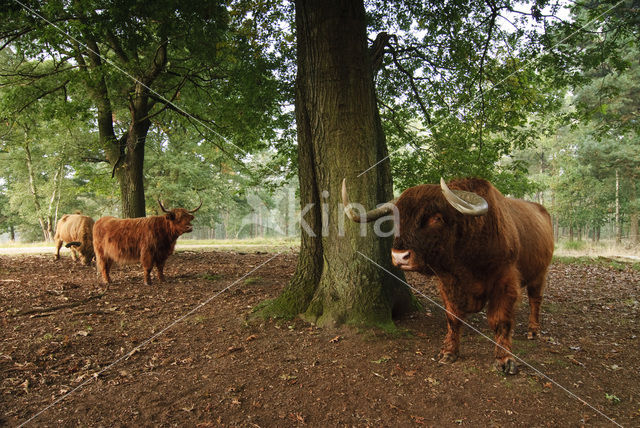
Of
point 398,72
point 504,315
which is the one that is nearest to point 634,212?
point 398,72

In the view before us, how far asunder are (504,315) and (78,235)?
36.3ft

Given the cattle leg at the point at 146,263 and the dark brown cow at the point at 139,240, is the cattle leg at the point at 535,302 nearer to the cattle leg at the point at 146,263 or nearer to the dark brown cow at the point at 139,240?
the dark brown cow at the point at 139,240

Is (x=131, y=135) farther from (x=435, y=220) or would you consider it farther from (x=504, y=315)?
(x=504, y=315)

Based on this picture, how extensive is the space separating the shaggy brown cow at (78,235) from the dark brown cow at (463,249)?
947cm

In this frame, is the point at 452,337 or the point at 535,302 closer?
the point at 452,337

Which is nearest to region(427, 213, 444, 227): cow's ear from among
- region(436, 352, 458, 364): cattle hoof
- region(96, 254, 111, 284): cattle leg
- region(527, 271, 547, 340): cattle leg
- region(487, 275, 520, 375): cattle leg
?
region(487, 275, 520, 375): cattle leg

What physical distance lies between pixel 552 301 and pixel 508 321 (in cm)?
376

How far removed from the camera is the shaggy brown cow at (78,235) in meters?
9.96

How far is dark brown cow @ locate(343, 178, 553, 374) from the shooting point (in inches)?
121

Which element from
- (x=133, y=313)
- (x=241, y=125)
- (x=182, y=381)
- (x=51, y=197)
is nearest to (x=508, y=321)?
(x=182, y=381)

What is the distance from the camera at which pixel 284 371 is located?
331 cm

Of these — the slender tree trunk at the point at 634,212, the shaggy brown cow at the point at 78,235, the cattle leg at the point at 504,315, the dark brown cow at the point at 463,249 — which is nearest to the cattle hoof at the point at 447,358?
the dark brown cow at the point at 463,249

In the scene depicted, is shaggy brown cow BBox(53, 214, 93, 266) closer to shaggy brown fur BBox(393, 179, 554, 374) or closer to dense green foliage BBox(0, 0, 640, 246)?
dense green foliage BBox(0, 0, 640, 246)

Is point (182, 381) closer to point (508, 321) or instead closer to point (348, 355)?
point (348, 355)
